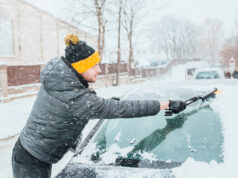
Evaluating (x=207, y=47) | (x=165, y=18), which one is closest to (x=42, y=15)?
(x=165, y=18)

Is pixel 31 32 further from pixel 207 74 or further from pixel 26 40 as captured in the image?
pixel 207 74

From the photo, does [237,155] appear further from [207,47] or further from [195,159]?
[207,47]

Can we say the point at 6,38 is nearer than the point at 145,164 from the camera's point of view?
No

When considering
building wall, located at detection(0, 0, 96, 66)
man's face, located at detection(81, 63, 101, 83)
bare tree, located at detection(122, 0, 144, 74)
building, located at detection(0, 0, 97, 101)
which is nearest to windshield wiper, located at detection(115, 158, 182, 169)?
man's face, located at detection(81, 63, 101, 83)

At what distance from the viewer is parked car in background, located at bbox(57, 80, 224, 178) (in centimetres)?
195

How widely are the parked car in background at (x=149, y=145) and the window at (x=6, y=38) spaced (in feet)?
48.6

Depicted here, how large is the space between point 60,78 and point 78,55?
20 cm

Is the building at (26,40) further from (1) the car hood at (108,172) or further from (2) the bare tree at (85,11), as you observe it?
(1) the car hood at (108,172)

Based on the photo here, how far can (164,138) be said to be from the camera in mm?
2340

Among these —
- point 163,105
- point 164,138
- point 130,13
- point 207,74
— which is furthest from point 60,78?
point 130,13

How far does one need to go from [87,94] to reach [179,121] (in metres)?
1.20

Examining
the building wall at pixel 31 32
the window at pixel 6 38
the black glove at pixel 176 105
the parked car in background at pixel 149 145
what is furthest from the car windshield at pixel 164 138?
the window at pixel 6 38

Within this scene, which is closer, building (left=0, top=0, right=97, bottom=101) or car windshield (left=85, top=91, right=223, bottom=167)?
car windshield (left=85, top=91, right=223, bottom=167)

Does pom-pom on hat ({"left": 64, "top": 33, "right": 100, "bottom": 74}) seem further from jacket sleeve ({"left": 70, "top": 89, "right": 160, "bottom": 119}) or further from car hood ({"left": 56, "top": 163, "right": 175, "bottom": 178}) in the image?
car hood ({"left": 56, "top": 163, "right": 175, "bottom": 178})
